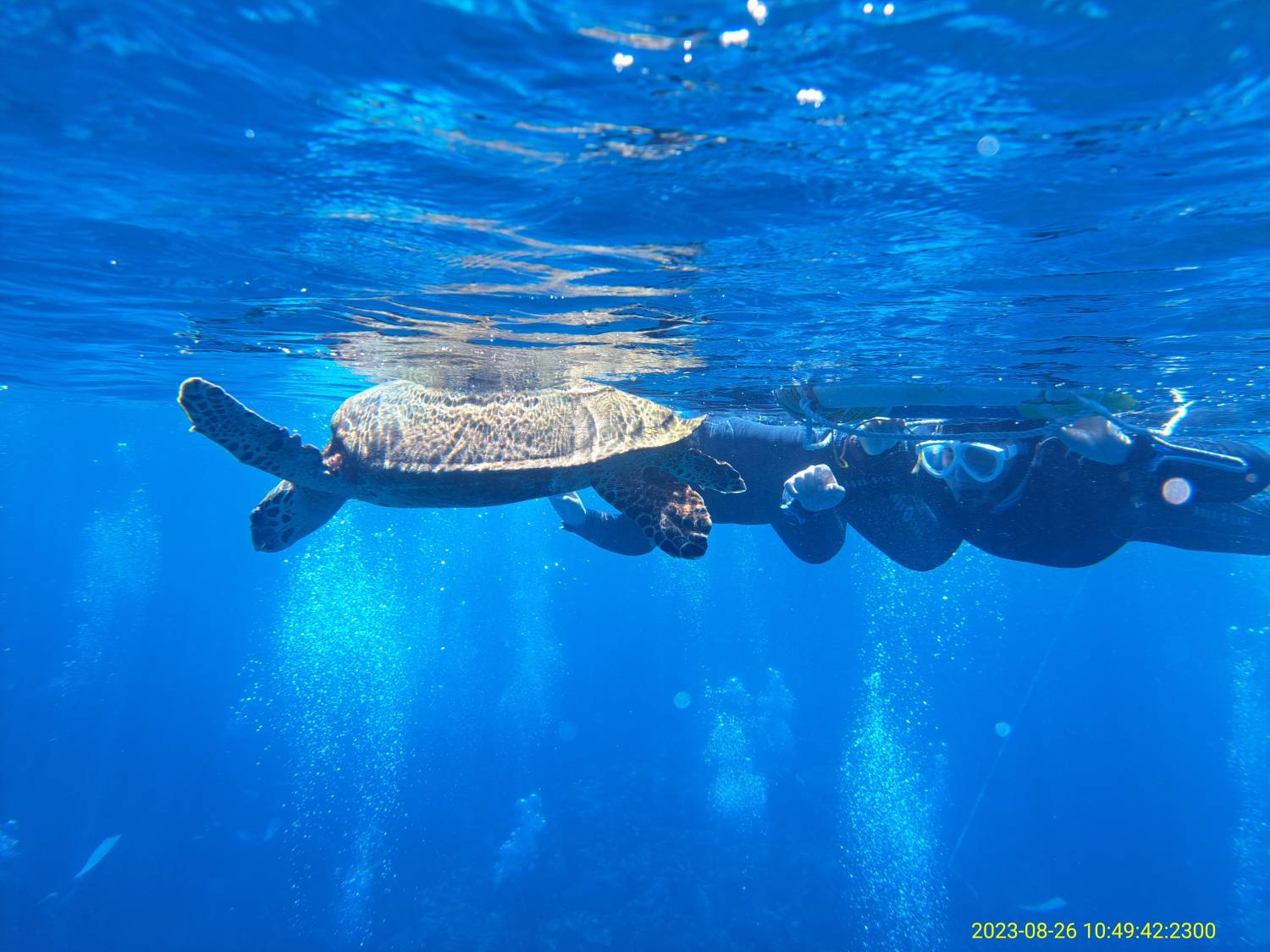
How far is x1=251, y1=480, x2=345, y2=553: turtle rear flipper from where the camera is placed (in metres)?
7.33

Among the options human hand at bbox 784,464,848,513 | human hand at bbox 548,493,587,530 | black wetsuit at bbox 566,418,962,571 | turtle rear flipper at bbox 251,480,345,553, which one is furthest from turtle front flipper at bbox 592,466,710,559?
turtle rear flipper at bbox 251,480,345,553

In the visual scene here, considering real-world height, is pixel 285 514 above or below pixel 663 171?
below

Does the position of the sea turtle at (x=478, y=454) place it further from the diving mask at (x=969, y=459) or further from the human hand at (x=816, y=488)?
the diving mask at (x=969, y=459)

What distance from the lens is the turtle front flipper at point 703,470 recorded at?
286 inches

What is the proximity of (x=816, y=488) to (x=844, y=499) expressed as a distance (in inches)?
74.8

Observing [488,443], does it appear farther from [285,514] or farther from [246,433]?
[285,514]

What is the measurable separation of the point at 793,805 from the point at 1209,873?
2509 centimetres

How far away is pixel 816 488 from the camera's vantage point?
7531 mm

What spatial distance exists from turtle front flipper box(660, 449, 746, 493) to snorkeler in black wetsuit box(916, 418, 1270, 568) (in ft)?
10.2

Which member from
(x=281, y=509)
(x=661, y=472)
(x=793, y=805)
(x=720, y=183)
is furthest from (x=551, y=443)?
(x=793, y=805)

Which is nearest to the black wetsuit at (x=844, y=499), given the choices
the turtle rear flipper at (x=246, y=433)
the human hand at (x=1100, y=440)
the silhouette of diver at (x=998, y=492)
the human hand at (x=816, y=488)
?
the silhouette of diver at (x=998, y=492)

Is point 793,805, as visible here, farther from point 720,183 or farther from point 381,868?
point 720,183

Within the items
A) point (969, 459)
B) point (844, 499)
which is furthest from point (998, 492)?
point (844, 499)
